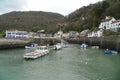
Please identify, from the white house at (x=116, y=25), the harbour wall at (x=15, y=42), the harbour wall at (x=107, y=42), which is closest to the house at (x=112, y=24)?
the white house at (x=116, y=25)

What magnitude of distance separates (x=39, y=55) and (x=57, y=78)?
62.0ft

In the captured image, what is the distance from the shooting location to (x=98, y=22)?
94.1m

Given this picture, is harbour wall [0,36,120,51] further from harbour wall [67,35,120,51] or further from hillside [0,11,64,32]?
hillside [0,11,64,32]

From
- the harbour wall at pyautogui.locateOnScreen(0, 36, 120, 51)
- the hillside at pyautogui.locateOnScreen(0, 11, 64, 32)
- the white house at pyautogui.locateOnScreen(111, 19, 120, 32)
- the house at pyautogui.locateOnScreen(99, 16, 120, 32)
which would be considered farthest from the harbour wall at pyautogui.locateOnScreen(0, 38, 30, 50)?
the hillside at pyautogui.locateOnScreen(0, 11, 64, 32)

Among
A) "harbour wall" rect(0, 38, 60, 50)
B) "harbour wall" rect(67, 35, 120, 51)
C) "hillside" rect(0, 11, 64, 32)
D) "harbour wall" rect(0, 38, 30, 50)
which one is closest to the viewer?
"harbour wall" rect(67, 35, 120, 51)

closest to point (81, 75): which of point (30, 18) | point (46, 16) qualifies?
point (30, 18)

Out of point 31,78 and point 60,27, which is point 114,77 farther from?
point 60,27

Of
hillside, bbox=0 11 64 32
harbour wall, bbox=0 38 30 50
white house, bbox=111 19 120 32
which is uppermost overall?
hillside, bbox=0 11 64 32

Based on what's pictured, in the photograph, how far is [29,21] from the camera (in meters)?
147

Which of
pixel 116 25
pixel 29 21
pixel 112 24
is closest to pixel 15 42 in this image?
pixel 116 25

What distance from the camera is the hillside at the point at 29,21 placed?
12890 centimetres

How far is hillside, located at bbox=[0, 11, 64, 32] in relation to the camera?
129m

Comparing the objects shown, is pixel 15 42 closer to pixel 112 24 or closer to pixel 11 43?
pixel 11 43

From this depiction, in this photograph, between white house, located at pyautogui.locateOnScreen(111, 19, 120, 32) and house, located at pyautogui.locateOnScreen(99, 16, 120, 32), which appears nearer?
white house, located at pyautogui.locateOnScreen(111, 19, 120, 32)
